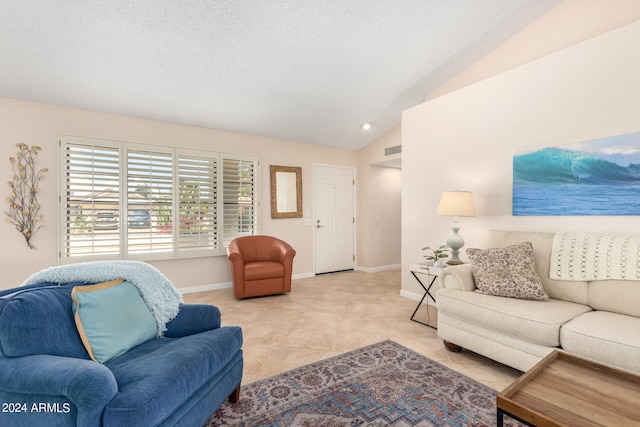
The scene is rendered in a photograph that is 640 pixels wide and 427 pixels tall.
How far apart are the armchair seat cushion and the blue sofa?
2.34 m

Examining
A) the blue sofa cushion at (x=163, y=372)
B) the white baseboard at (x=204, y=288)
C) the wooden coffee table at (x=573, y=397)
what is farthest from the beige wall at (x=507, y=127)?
the blue sofa cushion at (x=163, y=372)

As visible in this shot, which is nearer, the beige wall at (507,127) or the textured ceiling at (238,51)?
the beige wall at (507,127)

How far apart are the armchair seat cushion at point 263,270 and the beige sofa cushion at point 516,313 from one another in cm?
235

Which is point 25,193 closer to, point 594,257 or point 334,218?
point 334,218

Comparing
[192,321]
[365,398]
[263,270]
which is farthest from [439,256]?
[192,321]

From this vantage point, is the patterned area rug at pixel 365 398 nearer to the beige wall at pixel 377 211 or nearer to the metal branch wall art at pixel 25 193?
the metal branch wall art at pixel 25 193

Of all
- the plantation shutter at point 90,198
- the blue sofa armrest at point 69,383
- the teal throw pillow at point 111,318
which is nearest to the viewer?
the blue sofa armrest at point 69,383

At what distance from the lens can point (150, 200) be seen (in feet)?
13.5

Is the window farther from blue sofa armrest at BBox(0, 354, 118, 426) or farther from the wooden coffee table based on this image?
the wooden coffee table

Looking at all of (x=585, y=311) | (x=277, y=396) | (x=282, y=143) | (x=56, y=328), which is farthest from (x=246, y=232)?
(x=585, y=311)

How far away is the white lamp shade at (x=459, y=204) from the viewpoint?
10.2 feet

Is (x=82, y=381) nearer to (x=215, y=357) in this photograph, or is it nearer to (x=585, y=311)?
(x=215, y=357)

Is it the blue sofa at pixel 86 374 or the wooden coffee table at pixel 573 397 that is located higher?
the blue sofa at pixel 86 374

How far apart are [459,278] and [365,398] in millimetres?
1332
